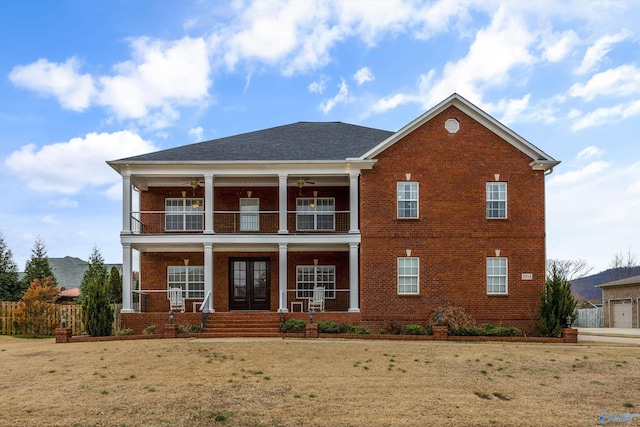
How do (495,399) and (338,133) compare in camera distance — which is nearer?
(495,399)

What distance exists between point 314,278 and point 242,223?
3.76m

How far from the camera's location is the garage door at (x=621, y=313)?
116ft

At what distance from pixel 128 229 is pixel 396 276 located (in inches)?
398

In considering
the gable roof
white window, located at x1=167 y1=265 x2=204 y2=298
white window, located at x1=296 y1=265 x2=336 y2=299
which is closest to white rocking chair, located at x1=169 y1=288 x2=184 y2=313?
white window, located at x1=167 y1=265 x2=204 y2=298

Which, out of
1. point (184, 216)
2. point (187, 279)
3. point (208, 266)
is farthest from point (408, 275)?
point (184, 216)

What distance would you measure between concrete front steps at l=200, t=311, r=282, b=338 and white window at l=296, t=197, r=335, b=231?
15.7 feet

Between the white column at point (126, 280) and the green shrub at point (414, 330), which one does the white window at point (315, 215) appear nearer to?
the green shrub at point (414, 330)

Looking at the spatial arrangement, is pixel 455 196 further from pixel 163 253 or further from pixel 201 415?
pixel 201 415

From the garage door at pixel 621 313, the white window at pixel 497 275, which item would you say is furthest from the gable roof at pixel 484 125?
the garage door at pixel 621 313

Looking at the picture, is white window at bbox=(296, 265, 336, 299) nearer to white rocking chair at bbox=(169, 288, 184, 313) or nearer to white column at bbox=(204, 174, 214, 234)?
white column at bbox=(204, 174, 214, 234)

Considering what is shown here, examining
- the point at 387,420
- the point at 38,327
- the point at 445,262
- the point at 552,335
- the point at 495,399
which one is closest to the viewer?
the point at 387,420

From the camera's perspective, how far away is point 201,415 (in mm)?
9570

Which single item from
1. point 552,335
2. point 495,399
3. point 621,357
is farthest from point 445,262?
point 495,399

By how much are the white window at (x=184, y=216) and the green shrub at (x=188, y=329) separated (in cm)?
532
